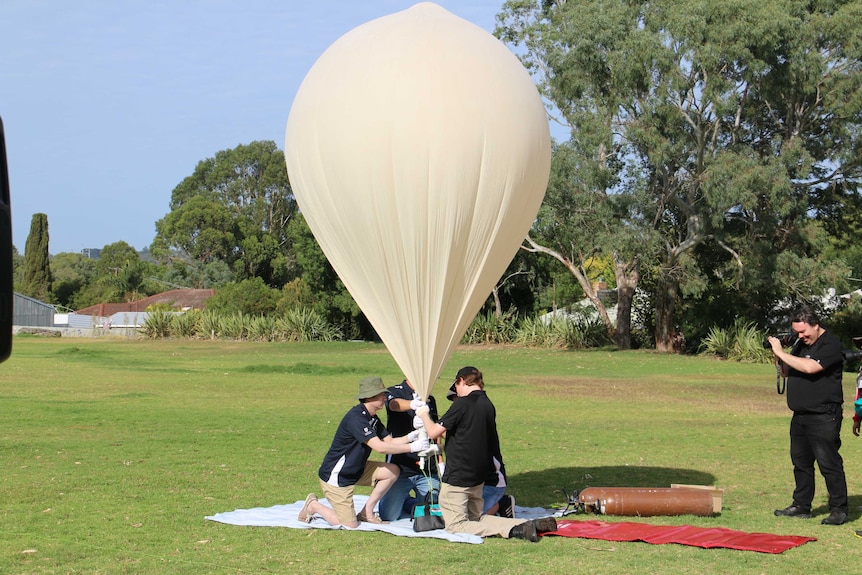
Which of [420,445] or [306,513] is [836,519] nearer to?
[420,445]

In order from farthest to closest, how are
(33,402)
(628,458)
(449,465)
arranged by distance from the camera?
1. (33,402)
2. (628,458)
3. (449,465)

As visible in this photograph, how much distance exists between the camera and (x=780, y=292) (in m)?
35.7

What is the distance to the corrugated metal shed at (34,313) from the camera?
67456 millimetres

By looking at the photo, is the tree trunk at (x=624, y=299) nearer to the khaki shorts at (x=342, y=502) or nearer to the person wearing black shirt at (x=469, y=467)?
the person wearing black shirt at (x=469, y=467)

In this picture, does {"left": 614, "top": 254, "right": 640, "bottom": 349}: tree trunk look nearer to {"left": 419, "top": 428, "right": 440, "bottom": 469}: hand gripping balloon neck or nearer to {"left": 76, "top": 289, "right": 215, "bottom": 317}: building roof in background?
{"left": 419, "top": 428, "right": 440, "bottom": 469}: hand gripping balloon neck

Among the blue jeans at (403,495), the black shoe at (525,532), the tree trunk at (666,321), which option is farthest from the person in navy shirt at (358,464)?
the tree trunk at (666,321)

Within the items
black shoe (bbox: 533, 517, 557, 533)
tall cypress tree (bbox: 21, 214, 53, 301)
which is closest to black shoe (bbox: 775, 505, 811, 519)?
black shoe (bbox: 533, 517, 557, 533)

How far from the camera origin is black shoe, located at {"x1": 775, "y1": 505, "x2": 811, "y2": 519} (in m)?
9.74

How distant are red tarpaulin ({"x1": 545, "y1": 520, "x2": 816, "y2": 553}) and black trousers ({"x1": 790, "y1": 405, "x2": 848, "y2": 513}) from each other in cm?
90

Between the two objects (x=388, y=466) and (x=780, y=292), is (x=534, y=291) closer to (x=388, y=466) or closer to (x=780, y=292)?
(x=780, y=292)

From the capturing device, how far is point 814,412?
31.7ft

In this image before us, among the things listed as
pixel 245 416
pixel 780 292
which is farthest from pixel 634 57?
pixel 245 416

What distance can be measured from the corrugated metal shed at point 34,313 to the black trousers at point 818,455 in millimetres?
63671

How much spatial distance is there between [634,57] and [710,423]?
19.6 m
